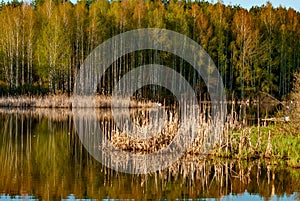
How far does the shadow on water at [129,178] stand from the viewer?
1107cm

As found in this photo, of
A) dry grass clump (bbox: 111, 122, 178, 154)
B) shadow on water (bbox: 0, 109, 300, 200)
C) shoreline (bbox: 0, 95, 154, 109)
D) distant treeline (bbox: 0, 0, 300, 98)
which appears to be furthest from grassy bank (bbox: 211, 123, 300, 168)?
distant treeline (bbox: 0, 0, 300, 98)

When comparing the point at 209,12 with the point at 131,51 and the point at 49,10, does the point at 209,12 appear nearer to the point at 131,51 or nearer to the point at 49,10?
the point at 131,51

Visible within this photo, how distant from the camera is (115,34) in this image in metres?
46.9

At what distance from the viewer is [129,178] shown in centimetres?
1269

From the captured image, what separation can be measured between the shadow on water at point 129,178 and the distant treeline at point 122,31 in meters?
25.3

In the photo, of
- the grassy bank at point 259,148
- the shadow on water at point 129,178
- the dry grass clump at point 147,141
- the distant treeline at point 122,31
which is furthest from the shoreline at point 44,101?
the grassy bank at point 259,148

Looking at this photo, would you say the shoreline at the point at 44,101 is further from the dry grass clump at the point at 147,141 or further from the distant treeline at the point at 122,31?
the dry grass clump at the point at 147,141

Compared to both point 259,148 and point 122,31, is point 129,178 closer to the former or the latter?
point 259,148

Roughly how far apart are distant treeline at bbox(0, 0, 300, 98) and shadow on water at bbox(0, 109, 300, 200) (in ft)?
83.1

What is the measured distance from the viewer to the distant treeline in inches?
1732

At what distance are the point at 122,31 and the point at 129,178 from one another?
34.8 m

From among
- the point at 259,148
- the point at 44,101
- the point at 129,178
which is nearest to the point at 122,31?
the point at 44,101

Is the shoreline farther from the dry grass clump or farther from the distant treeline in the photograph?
the dry grass clump

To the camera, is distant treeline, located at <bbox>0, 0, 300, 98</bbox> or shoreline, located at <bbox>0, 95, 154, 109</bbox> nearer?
shoreline, located at <bbox>0, 95, 154, 109</bbox>
